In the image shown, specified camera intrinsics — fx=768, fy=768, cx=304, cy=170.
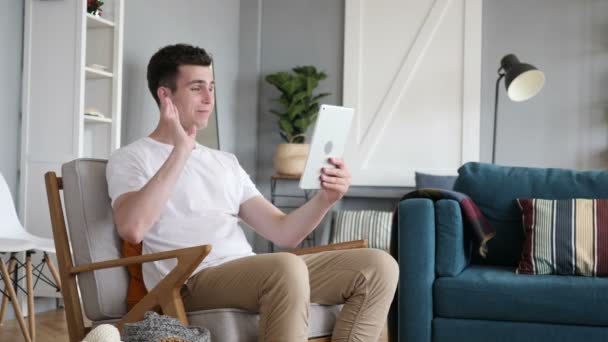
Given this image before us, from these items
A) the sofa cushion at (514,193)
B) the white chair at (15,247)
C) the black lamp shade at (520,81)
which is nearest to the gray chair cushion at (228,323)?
the white chair at (15,247)

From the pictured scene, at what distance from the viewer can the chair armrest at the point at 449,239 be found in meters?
3.00

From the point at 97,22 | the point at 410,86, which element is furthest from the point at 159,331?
the point at 410,86

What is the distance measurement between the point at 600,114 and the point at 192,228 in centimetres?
475

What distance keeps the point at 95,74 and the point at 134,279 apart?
2377 millimetres

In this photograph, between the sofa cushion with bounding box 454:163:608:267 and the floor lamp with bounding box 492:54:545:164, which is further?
the floor lamp with bounding box 492:54:545:164

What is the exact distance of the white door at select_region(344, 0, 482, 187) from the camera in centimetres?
628

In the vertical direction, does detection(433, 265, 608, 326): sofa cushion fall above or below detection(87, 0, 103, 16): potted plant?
Answer: below

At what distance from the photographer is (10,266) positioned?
346cm

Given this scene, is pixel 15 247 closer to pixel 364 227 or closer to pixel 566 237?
pixel 566 237

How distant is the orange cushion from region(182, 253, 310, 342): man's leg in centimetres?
21

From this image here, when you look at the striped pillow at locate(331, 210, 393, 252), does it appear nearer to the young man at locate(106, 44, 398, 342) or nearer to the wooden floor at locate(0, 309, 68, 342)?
the wooden floor at locate(0, 309, 68, 342)

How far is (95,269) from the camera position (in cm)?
209

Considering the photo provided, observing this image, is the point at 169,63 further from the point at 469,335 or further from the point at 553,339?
the point at 553,339

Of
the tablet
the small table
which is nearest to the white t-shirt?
the tablet
